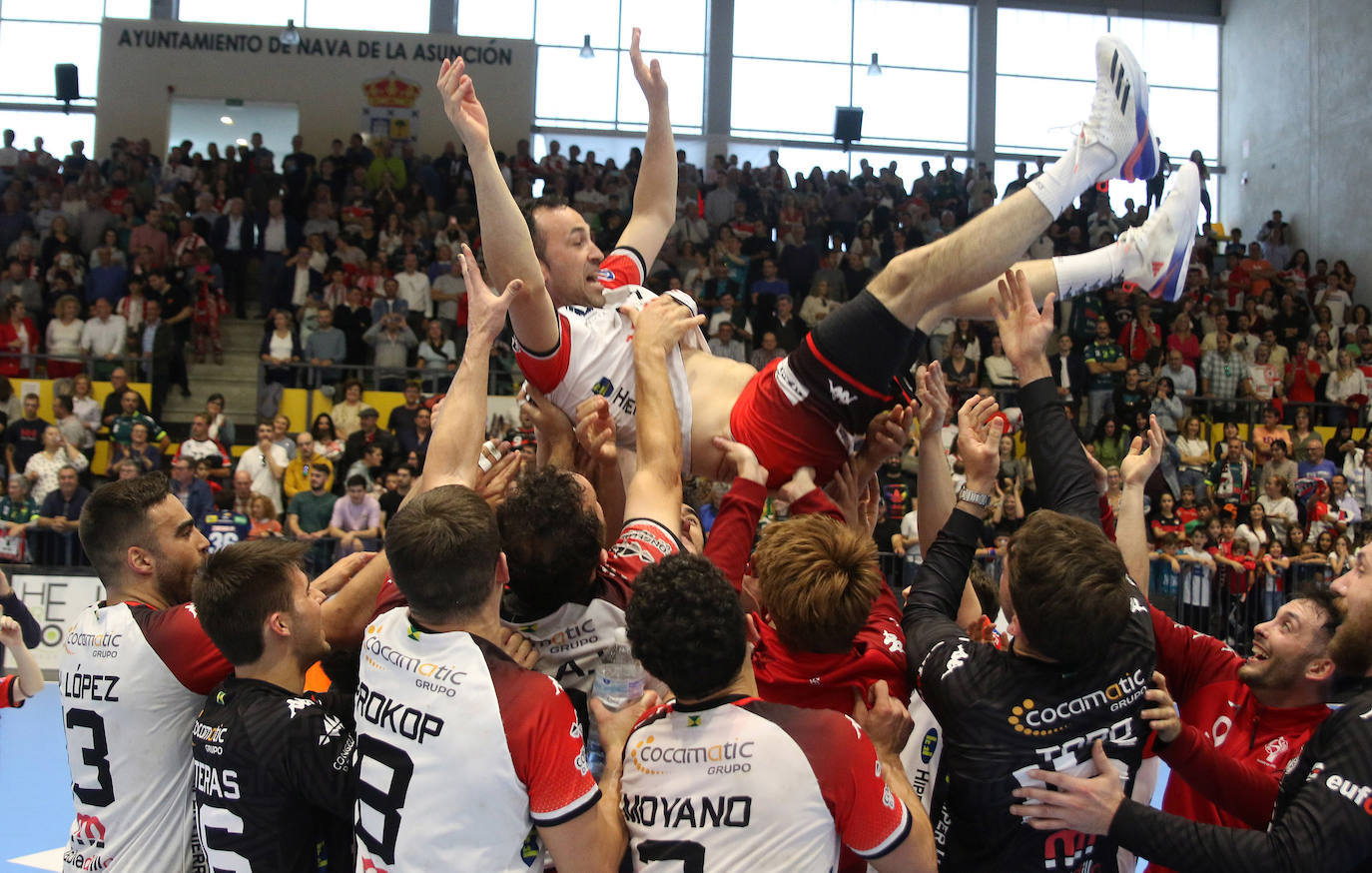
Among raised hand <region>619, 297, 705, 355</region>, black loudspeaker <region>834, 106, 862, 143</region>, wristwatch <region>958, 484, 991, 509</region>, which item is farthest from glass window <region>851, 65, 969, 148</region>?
wristwatch <region>958, 484, 991, 509</region>

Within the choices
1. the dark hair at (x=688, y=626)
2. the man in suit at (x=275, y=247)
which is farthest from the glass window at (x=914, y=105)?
the dark hair at (x=688, y=626)

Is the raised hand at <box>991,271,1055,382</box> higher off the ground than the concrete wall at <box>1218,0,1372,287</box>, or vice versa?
the concrete wall at <box>1218,0,1372,287</box>

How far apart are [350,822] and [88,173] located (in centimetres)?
1735

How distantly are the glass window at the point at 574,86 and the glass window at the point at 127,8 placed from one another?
7.63 meters

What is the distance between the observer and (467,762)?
Result: 102 inches

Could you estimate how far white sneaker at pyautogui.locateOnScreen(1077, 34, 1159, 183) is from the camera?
4.42 m

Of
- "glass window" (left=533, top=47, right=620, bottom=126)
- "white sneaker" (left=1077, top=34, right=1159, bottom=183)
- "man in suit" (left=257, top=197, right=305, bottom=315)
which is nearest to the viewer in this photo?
"white sneaker" (left=1077, top=34, right=1159, bottom=183)

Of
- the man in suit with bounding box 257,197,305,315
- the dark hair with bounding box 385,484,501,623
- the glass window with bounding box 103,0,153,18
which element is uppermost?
the glass window with bounding box 103,0,153,18

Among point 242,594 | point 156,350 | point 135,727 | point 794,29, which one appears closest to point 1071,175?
point 242,594

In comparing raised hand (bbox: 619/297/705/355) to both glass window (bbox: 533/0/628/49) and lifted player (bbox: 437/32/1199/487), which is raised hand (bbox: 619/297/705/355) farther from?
glass window (bbox: 533/0/628/49)

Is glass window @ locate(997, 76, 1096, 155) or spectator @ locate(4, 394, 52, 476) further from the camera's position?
glass window @ locate(997, 76, 1096, 155)

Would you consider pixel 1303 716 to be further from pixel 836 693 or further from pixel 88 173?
pixel 88 173

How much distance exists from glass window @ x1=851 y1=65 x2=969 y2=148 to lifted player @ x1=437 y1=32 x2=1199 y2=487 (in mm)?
20369

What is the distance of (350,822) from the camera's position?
3240 millimetres
